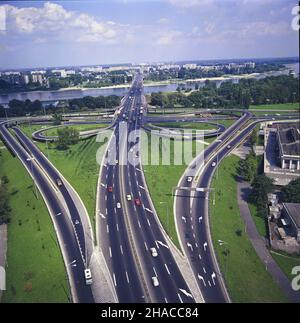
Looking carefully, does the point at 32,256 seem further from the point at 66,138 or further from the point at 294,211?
the point at 66,138

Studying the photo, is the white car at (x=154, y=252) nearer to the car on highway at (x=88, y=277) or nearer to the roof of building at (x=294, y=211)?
the car on highway at (x=88, y=277)

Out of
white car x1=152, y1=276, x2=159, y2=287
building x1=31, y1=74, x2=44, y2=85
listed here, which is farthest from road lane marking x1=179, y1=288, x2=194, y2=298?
building x1=31, y1=74, x2=44, y2=85

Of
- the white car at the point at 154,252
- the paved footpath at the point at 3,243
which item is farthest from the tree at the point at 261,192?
the paved footpath at the point at 3,243

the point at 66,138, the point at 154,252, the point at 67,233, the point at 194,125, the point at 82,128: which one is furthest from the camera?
the point at 194,125

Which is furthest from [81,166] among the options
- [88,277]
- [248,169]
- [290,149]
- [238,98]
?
[238,98]
